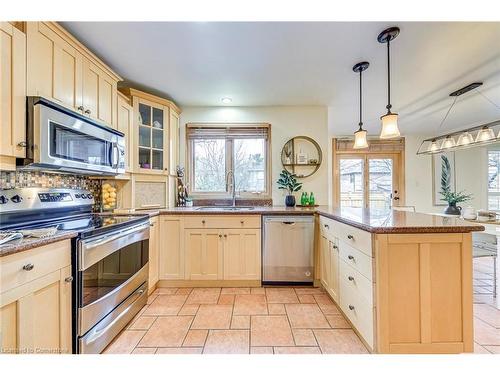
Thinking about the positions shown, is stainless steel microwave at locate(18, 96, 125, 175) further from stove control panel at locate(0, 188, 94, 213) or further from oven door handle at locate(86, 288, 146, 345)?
oven door handle at locate(86, 288, 146, 345)

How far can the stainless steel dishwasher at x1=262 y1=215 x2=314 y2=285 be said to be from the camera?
9.20 feet

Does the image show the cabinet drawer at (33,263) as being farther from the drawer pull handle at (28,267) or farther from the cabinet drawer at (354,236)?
the cabinet drawer at (354,236)

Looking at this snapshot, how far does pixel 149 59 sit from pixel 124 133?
810mm

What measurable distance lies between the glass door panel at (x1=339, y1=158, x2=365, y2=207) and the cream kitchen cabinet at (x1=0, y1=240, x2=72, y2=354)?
212 inches

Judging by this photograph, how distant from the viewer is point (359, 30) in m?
1.87

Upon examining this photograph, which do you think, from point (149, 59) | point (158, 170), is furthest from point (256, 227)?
point (149, 59)

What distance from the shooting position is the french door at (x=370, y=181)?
5.65 meters

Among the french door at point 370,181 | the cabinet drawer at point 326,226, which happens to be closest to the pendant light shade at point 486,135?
the cabinet drawer at point 326,226

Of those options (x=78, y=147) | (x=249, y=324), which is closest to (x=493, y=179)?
(x=249, y=324)

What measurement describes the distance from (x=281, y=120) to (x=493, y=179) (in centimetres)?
522

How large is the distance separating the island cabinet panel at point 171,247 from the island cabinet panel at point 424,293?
80.2 inches

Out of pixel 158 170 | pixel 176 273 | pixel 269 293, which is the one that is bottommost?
pixel 269 293

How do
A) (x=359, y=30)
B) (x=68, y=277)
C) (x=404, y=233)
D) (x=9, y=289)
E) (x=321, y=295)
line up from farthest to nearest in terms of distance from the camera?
(x=321, y=295), (x=359, y=30), (x=404, y=233), (x=68, y=277), (x=9, y=289)

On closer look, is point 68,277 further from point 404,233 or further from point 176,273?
point 404,233
